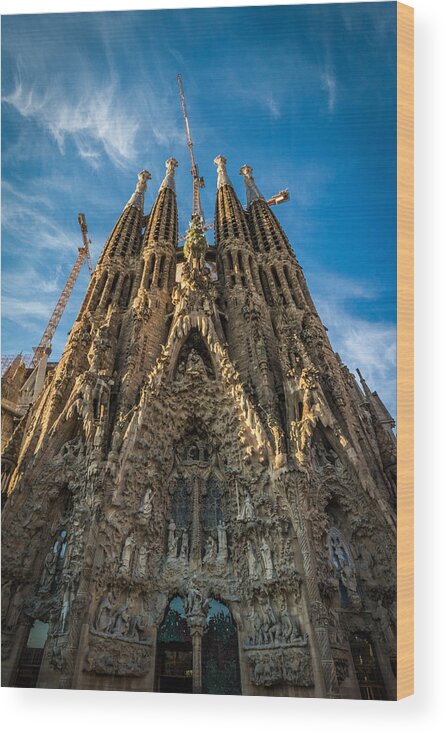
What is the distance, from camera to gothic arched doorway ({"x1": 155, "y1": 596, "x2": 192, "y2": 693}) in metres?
9.34

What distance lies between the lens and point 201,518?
11.8 metres

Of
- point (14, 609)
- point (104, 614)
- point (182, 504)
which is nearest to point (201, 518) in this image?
point (182, 504)

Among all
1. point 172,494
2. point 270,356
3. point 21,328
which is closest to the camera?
point 21,328

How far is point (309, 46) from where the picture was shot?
9133mm

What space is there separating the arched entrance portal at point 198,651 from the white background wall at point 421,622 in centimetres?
193

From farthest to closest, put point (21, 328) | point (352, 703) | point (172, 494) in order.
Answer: point (172, 494) → point (21, 328) → point (352, 703)

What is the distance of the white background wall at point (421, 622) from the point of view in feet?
22.0

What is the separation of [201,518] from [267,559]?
230 centimetres

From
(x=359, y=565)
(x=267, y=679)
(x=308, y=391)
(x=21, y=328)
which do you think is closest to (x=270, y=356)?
(x=308, y=391)

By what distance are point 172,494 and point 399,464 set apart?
21.3 feet

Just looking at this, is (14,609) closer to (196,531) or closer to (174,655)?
(174,655)

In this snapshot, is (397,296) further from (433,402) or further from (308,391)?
(308,391)

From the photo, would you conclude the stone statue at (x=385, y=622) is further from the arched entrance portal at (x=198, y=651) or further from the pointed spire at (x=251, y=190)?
the pointed spire at (x=251, y=190)

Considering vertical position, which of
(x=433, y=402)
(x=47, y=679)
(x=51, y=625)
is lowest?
(x=47, y=679)
